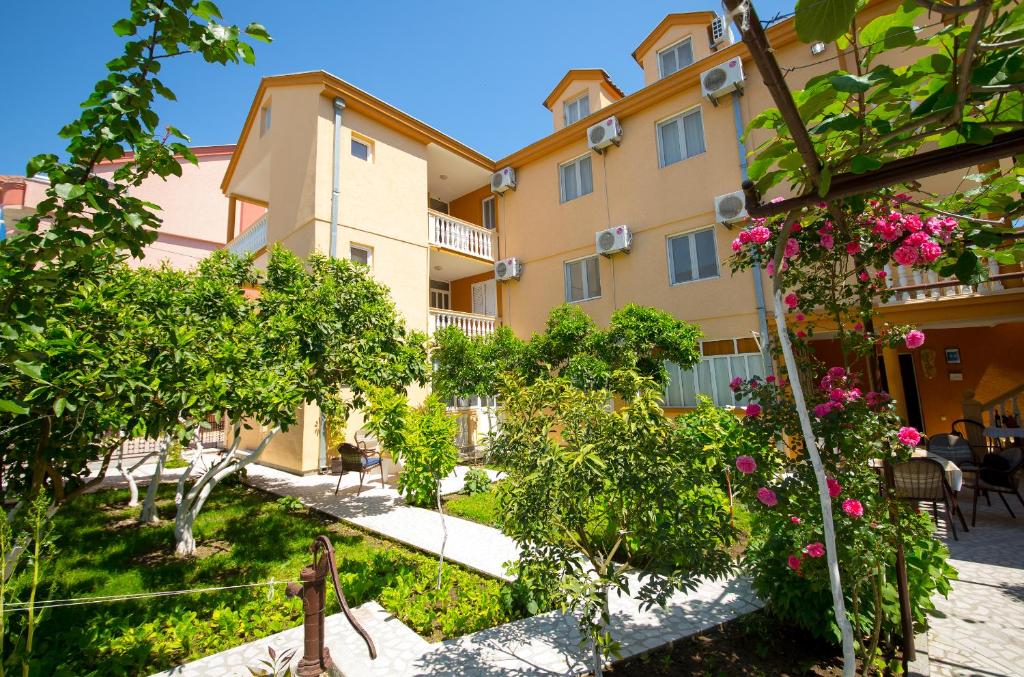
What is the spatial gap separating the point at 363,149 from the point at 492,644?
12.3 meters

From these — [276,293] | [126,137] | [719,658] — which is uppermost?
[276,293]

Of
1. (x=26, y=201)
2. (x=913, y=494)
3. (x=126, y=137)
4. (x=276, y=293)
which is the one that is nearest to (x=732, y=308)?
(x=913, y=494)

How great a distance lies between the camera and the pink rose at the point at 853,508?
271 centimetres

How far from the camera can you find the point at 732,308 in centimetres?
1030

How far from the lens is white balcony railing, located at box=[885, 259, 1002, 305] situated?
8148mm

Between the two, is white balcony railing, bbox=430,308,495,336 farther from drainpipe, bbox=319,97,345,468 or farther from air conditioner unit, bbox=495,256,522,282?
drainpipe, bbox=319,97,345,468

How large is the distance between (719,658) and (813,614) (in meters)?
0.77

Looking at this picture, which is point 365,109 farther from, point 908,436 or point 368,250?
point 908,436

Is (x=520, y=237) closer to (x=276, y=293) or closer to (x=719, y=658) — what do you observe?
(x=276, y=293)

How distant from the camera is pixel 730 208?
33.5 feet

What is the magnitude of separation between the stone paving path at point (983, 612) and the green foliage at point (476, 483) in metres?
6.66

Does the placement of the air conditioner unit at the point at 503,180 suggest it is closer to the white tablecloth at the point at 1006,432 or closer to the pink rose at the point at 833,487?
the white tablecloth at the point at 1006,432

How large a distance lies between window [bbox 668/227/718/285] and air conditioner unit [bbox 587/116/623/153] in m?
3.52

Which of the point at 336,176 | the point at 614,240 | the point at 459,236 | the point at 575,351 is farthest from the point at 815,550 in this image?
the point at 459,236
